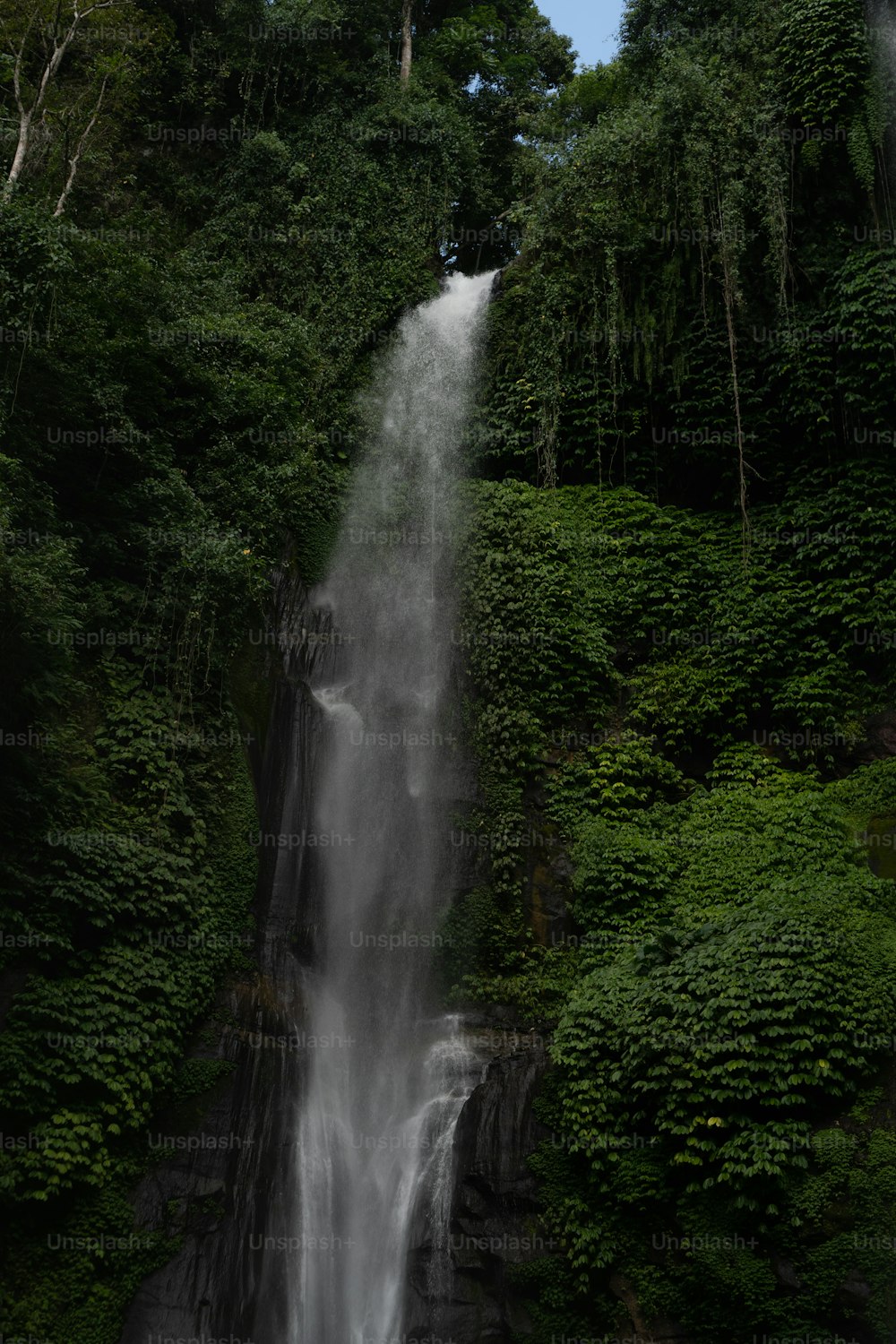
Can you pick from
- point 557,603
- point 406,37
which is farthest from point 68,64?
point 557,603

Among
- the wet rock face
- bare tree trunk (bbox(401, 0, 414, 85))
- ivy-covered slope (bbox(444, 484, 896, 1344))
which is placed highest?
bare tree trunk (bbox(401, 0, 414, 85))

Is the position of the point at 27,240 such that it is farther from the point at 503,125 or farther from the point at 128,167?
the point at 503,125

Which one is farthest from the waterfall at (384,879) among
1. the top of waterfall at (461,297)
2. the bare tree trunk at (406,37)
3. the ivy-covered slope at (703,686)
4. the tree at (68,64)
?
the bare tree trunk at (406,37)

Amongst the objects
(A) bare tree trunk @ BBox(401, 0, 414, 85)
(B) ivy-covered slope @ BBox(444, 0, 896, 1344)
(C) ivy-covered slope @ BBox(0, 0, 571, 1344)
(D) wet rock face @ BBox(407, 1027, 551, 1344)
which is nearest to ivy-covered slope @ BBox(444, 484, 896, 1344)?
(B) ivy-covered slope @ BBox(444, 0, 896, 1344)

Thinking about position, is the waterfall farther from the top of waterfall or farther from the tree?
the tree

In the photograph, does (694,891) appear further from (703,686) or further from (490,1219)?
(490,1219)

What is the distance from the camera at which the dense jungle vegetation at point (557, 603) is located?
809 cm

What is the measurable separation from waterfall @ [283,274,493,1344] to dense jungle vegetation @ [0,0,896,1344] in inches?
22.7

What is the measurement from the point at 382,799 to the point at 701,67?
13.1 meters

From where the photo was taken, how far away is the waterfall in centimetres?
904

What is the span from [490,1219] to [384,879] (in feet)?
13.1

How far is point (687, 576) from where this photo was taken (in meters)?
13.5

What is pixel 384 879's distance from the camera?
11.8 m

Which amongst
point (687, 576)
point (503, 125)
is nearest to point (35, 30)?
point (503, 125)
